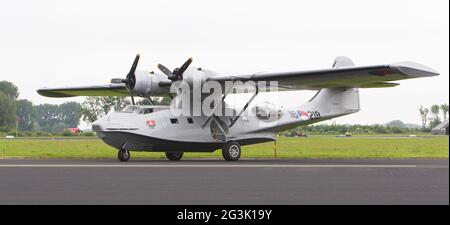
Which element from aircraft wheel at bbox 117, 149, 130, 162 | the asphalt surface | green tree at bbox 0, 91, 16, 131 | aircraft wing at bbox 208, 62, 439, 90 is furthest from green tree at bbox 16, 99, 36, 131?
the asphalt surface

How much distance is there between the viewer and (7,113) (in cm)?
10600

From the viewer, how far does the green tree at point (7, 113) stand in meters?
104

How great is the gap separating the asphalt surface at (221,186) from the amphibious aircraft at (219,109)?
214 inches

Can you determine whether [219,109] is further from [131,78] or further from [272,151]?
[272,151]

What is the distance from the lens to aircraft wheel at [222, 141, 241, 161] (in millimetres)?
26406

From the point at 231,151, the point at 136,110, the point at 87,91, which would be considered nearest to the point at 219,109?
the point at 231,151

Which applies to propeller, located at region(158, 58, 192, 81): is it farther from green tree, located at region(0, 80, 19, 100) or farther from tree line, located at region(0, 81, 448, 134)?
green tree, located at region(0, 80, 19, 100)

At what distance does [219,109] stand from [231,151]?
1787 mm

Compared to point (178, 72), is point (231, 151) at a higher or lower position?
lower
